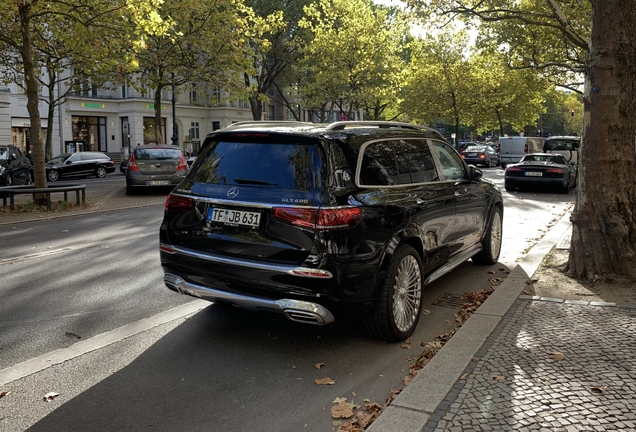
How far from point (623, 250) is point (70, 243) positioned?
7970 millimetres

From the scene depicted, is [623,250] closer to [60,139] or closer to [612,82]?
[612,82]

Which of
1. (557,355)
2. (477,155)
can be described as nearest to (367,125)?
(557,355)

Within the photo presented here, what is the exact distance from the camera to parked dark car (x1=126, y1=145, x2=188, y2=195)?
58.5 feet

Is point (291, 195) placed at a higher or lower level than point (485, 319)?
higher

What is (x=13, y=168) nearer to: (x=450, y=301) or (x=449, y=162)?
(x=449, y=162)

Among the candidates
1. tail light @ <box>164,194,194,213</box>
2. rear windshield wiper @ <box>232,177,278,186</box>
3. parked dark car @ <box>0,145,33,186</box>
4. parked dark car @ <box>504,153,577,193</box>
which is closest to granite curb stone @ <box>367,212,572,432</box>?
rear windshield wiper @ <box>232,177,278,186</box>

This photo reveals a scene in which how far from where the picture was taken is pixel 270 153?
4.73m

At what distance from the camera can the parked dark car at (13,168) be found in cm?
2192

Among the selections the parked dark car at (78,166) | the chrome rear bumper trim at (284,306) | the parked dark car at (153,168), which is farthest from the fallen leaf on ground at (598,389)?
the parked dark car at (78,166)

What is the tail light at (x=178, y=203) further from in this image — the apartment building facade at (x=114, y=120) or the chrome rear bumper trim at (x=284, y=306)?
the apartment building facade at (x=114, y=120)

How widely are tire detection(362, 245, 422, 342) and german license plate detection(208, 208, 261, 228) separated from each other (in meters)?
1.08

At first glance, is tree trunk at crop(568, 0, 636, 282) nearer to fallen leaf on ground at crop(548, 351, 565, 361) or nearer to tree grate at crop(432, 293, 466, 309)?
tree grate at crop(432, 293, 466, 309)

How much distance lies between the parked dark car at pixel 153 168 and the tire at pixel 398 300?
13.7 metres

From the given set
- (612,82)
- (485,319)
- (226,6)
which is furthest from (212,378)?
(226,6)
